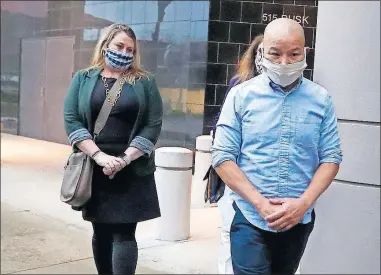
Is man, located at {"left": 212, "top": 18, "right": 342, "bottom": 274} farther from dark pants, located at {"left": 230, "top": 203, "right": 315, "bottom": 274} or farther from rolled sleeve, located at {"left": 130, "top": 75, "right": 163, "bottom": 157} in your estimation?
rolled sleeve, located at {"left": 130, "top": 75, "right": 163, "bottom": 157}

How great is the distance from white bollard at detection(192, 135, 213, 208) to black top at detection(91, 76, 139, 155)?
2.37 meters

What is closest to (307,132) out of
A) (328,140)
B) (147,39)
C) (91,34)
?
(328,140)

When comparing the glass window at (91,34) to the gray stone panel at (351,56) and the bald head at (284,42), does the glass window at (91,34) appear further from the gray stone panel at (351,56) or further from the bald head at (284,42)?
the bald head at (284,42)

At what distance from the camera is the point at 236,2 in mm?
4902

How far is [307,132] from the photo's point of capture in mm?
2561

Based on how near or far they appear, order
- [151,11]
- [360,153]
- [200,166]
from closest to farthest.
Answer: [360,153] → [151,11] → [200,166]

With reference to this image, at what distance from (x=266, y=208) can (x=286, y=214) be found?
0.08m

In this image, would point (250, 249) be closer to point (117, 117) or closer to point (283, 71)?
point (283, 71)

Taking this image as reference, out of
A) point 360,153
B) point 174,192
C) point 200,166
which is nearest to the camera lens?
point 360,153

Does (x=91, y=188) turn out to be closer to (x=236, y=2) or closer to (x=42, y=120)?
(x=42, y=120)

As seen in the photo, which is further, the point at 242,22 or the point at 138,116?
the point at 242,22

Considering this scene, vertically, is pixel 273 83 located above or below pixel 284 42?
below

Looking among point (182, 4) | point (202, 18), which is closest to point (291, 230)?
point (202, 18)

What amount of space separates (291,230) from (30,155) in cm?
214
